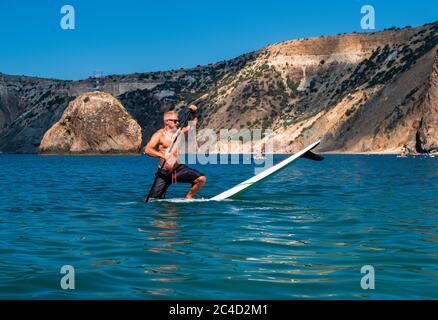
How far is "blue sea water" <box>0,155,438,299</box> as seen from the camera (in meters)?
7.97

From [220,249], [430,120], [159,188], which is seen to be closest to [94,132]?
[430,120]

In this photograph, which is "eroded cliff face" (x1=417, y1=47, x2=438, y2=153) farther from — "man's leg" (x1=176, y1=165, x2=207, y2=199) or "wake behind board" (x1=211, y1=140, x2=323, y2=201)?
"man's leg" (x1=176, y1=165, x2=207, y2=199)

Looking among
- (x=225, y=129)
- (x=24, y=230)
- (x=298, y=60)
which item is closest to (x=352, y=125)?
(x=225, y=129)

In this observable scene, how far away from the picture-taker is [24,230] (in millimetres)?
13312

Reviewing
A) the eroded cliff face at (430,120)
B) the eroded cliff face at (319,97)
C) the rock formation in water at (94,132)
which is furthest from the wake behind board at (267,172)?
the rock formation in water at (94,132)

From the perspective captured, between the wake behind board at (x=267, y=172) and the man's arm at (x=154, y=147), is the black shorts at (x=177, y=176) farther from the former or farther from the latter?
the wake behind board at (x=267, y=172)

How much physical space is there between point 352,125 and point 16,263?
379ft

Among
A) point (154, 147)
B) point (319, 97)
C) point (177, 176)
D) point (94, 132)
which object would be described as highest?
point (319, 97)

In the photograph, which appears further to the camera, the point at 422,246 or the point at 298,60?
the point at 298,60

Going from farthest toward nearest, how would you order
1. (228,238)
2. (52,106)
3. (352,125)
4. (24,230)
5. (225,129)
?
1. (52,106)
2. (225,129)
3. (352,125)
4. (24,230)
5. (228,238)

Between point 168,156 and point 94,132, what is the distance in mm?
120412

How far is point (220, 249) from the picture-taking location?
10828mm

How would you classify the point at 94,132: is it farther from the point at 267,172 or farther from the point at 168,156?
the point at 168,156
